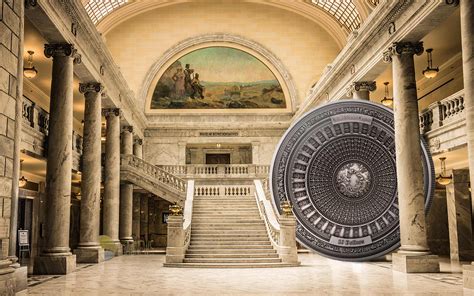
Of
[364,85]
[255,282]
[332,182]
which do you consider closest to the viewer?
[255,282]

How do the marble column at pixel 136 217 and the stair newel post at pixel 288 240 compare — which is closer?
the stair newel post at pixel 288 240

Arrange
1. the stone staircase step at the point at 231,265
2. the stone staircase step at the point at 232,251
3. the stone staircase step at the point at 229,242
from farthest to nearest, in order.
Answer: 1. the stone staircase step at the point at 229,242
2. the stone staircase step at the point at 232,251
3. the stone staircase step at the point at 231,265

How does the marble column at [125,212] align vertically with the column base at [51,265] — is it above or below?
above

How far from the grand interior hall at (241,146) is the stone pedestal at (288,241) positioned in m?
0.05

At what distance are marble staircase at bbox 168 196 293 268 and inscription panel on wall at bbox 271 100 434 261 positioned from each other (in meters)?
4.42

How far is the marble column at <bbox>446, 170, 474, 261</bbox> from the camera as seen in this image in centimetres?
2028

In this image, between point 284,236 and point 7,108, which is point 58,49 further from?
point 284,236

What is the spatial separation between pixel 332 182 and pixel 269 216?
26.9 feet

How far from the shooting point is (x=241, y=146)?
37.3 meters

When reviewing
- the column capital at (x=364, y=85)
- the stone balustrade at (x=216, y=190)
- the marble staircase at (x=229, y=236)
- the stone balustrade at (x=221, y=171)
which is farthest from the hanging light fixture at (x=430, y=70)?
the stone balustrade at (x=221, y=171)

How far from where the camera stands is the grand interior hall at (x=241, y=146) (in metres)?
12.3

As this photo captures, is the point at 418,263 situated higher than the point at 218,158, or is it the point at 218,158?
the point at 218,158

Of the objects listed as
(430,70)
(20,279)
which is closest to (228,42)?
(430,70)

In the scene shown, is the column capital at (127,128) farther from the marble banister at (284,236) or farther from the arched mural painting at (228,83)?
the marble banister at (284,236)
